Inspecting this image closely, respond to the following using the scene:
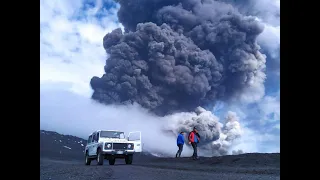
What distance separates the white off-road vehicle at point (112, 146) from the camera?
18.3 meters

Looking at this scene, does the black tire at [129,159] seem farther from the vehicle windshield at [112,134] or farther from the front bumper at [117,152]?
the vehicle windshield at [112,134]

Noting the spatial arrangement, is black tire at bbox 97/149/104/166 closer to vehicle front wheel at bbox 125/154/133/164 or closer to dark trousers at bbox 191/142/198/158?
vehicle front wheel at bbox 125/154/133/164

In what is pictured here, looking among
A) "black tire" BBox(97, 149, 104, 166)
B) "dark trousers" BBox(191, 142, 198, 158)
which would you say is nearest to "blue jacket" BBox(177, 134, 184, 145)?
"dark trousers" BBox(191, 142, 198, 158)

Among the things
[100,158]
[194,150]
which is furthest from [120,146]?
[194,150]

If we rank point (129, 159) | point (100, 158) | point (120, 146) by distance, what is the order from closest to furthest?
point (100, 158) < point (120, 146) < point (129, 159)

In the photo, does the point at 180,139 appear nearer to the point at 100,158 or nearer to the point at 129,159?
the point at 129,159

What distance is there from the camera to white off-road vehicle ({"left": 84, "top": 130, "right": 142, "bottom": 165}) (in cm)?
1831

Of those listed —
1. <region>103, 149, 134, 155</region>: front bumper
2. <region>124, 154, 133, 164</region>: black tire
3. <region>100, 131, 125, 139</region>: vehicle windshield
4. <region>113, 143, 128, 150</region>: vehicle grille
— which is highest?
<region>100, 131, 125, 139</region>: vehicle windshield

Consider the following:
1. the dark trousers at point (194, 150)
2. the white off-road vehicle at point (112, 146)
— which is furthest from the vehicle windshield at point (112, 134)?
the dark trousers at point (194, 150)

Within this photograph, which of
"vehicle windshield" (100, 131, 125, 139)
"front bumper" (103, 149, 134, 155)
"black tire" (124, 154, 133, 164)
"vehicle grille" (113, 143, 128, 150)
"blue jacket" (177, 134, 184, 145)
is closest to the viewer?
"front bumper" (103, 149, 134, 155)

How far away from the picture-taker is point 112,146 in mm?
18391
